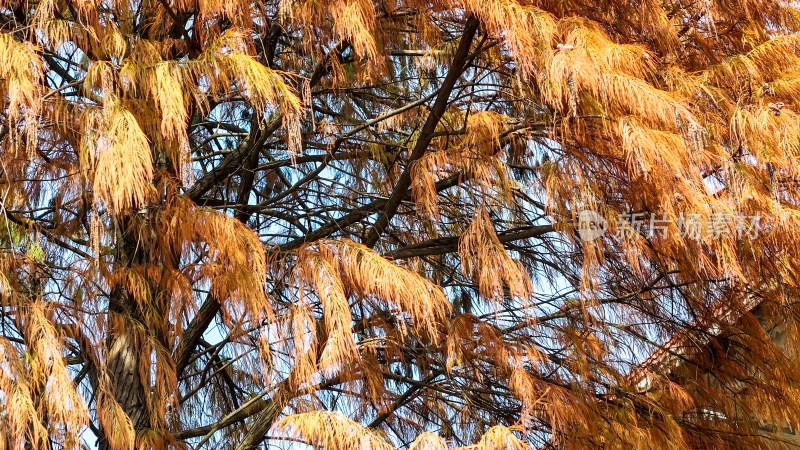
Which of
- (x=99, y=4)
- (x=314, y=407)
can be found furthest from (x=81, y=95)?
(x=314, y=407)

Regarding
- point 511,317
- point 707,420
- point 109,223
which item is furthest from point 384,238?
point 707,420

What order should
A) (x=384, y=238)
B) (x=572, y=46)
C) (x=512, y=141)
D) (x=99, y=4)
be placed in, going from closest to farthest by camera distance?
(x=572, y=46)
(x=99, y=4)
(x=512, y=141)
(x=384, y=238)

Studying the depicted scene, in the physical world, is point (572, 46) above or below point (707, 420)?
above

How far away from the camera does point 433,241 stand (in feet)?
8.77

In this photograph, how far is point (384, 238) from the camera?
338cm

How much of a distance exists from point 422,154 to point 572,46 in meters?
0.55

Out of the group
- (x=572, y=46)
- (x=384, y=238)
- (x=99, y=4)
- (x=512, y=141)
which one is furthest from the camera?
(x=384, y=238)

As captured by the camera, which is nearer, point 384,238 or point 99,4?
point 99,4

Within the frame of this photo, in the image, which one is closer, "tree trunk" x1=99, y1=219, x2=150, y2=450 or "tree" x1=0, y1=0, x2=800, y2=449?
"tree" x1=0, y1=0, x2=800, y2=449

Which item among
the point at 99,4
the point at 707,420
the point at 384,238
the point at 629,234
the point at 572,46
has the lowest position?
the point at 707,420

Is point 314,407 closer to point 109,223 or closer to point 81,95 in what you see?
point 109,223

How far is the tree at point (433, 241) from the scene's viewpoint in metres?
2.16

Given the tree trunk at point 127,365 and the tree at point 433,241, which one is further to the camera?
the tree trunk at point 127,365

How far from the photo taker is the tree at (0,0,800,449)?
85.0 inches
